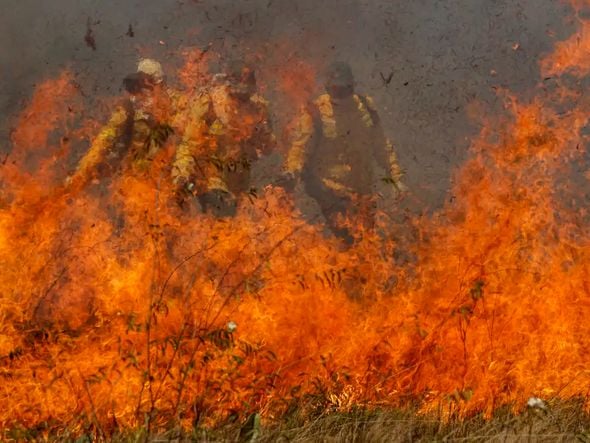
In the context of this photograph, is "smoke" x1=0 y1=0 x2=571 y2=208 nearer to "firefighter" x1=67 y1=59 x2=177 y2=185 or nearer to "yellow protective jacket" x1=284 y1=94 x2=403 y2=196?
"firefighter" x1=67 y1=59 x2=177 y2=185

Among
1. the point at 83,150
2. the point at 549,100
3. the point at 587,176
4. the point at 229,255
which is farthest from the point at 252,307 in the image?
the point at 587,176

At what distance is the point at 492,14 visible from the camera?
840 centimetres

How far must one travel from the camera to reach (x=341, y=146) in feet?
22.7

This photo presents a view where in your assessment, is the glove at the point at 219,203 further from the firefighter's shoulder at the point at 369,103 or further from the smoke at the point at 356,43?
the smoke at the point at 356,43

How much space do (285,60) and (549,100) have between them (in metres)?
2.85

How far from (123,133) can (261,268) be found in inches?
76.7

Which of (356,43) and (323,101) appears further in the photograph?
(356,43)

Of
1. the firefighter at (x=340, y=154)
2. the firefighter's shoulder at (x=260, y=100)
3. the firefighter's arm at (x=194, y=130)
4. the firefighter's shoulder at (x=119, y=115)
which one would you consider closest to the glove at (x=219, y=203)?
the firefighter's arm at (x=194, y=130)

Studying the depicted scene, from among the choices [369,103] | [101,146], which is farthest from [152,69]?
[369,103]

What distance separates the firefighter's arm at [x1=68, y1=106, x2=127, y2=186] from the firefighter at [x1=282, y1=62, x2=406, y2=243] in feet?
5.14

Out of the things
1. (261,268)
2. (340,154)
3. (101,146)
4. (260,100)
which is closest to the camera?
(261,268)

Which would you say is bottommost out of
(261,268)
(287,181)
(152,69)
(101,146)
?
(261,268)

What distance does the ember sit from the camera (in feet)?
14.0

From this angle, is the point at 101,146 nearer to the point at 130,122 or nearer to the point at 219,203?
the point at 130,122
